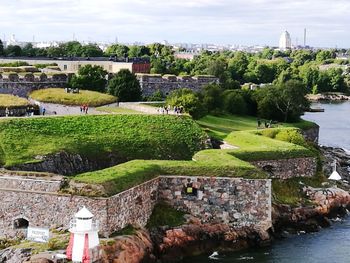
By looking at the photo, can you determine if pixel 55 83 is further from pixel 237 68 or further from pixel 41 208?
pixel 237 68

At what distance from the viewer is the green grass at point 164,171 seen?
26375 mm

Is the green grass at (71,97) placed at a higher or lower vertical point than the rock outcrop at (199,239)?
higher

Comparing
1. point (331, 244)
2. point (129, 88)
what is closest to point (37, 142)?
point (331, 244)

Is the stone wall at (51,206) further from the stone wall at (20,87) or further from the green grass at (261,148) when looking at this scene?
the stone wall at (20,87)

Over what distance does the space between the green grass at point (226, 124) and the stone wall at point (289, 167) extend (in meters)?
5.88

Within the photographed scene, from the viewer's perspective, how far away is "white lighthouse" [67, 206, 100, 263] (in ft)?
67.6

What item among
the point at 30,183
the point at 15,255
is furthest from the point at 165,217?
the point at 15,255

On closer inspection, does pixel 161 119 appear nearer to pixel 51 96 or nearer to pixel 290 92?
pixel 51 96

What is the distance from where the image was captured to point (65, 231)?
82.4 feet

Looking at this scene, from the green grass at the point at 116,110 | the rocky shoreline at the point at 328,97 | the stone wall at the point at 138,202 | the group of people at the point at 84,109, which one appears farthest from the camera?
the rocky shoreline at the point at 328,97

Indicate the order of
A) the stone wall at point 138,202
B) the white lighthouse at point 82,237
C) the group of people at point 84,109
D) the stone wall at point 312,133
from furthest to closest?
1. the stone wall at point 312,133
2. the group of people at point 84,109
3. the stone wall at point 138,202
4. the white lighthouse at point 82,237

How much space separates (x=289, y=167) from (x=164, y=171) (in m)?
9.86

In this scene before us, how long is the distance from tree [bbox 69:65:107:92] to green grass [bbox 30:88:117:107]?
10.5 ft

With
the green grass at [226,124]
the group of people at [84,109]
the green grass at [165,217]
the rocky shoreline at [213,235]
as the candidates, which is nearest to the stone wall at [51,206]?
the rocky shoreline at [213,235]
